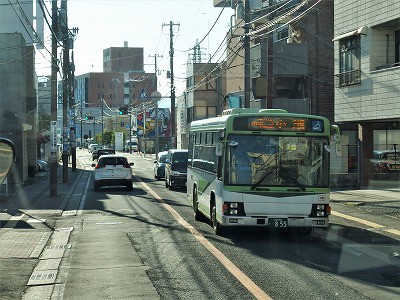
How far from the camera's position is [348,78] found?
30328mm

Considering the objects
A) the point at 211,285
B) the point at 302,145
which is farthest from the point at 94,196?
the point at 211,285

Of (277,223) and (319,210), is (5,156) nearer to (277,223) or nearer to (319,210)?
(277,223)

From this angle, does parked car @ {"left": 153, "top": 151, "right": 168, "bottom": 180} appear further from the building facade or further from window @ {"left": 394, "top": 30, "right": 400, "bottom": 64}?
window @ {"left": 394, "top": 30, "right": 400, "bottom": 64}

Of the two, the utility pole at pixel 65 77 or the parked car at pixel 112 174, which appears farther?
the utility pole at pixel 65 77

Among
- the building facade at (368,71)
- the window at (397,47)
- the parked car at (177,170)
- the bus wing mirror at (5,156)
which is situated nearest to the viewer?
the bus wing mirror at (5,156)

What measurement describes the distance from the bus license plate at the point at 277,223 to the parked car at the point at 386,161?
1790 cm

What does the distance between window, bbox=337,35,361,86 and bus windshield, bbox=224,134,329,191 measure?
48.6ft

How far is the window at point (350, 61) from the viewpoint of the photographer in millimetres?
29234

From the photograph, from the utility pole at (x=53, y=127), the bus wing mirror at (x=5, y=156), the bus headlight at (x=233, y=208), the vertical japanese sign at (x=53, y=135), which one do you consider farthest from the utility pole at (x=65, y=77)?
→ the bus wing mirror at (x=5, y=156)

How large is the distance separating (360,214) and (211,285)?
12.1 metres

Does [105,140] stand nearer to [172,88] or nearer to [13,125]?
[172,88]

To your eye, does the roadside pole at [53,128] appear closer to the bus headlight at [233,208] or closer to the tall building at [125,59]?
the bus headlight at [233,208]

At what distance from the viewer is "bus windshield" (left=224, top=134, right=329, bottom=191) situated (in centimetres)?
1509

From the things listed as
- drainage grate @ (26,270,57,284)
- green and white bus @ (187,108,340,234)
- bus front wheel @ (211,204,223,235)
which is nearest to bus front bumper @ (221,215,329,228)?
green and white bus @ (187,108,340,234)
